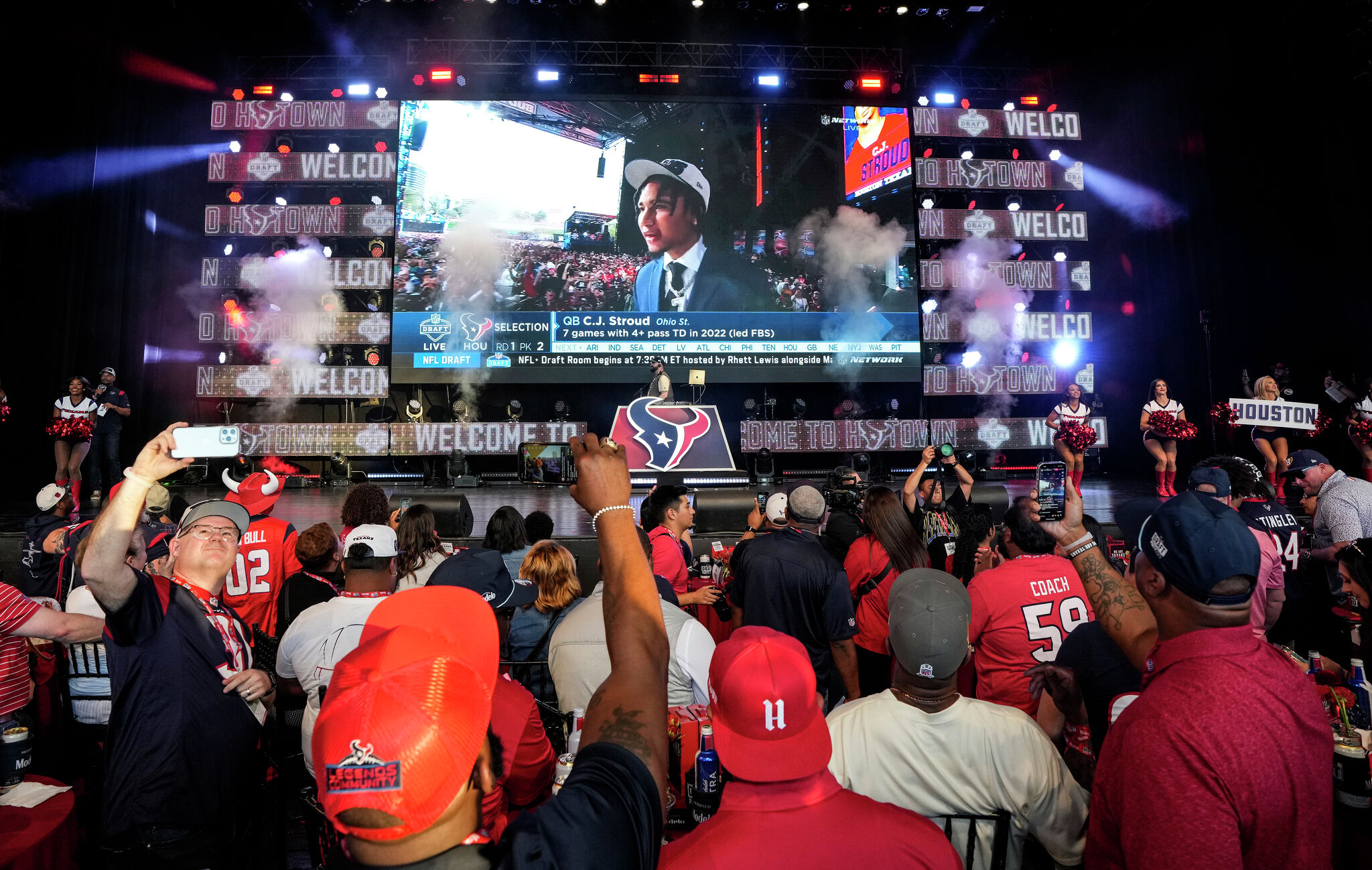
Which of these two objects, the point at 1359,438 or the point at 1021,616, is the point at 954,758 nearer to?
the point at 1021,616

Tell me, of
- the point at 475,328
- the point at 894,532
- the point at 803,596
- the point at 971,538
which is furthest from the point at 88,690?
the point at 475,328

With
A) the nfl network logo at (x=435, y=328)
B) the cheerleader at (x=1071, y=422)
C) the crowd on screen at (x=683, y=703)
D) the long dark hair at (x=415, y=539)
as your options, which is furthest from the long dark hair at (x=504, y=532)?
the cheerleader at (x=1071, y=422)

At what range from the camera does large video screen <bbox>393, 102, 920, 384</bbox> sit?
1418 centimetres

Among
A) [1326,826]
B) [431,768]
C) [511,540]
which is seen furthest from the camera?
[511,540]

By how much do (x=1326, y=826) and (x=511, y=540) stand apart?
13.1ft

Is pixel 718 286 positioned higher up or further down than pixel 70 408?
higher up

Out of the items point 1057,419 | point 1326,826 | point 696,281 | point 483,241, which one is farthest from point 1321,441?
point 483,241

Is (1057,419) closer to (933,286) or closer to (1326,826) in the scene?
(933,286)

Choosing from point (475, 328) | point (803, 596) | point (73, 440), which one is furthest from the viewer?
point (475, 328)

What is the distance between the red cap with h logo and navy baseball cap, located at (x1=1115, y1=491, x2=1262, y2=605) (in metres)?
0.81

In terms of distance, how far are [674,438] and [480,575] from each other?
7674mm

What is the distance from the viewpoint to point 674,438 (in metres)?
10.3

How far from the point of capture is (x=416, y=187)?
14.5 metres

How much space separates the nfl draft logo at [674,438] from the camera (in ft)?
33.6
